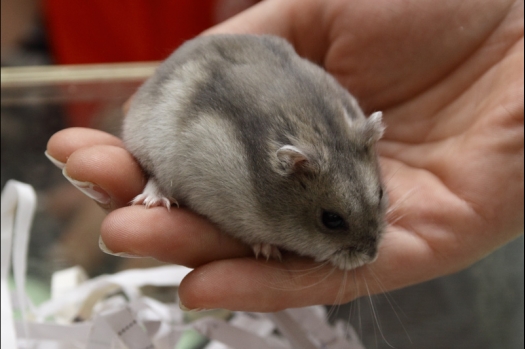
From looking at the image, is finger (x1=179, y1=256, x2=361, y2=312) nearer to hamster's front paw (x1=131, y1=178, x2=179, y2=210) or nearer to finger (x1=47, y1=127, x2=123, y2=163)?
hamster's front paw (x1=131, y1=178, x2=179, y2=210)

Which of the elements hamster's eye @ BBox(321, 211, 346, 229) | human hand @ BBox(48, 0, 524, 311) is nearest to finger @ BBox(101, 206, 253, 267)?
human hand @ BBox(48, 0, 524, 311)

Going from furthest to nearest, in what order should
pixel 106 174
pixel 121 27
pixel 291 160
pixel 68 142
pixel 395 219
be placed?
pixel 121 27, pixel 395 219, pixel 68 142, pixel 106 174, pixel 291 160

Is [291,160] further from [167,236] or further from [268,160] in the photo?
[167,236]

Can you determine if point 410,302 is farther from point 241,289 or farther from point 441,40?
point 441,40

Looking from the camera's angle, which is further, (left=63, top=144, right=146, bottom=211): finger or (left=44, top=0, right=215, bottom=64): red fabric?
(left=44, top=0, right=215, bottom=64): red fabric

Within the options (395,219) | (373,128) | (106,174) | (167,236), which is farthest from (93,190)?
(395,219)

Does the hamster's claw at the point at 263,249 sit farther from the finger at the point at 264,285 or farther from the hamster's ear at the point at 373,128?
the hamster's ear at the point at 373,128
